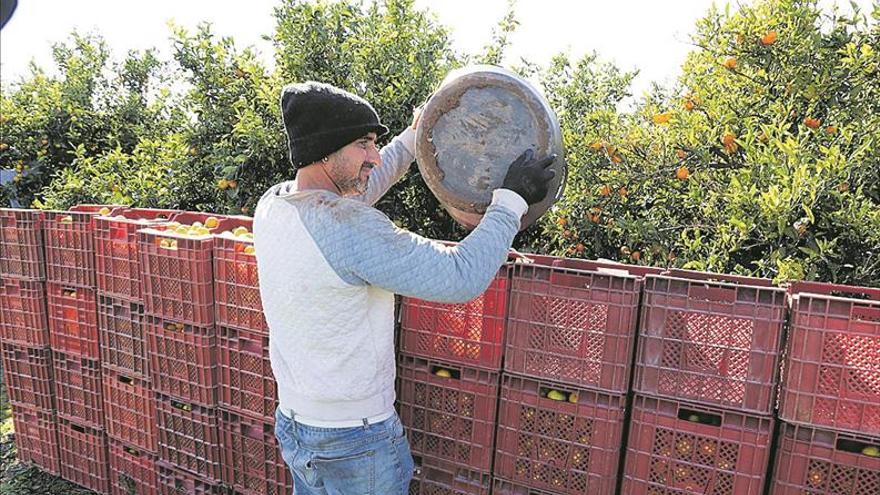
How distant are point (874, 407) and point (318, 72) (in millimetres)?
4088

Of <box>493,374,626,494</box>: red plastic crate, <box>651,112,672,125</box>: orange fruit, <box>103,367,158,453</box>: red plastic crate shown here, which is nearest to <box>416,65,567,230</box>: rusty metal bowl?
<box>493,374,626,494</box>: red plastic crate

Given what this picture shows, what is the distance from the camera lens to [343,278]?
2.08 m

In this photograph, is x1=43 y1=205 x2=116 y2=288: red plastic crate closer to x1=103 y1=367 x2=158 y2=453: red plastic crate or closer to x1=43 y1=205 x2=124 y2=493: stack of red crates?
x1=43 y1=205 x2=124 y2=493: stack of red crates

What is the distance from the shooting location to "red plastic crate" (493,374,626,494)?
8.39ft

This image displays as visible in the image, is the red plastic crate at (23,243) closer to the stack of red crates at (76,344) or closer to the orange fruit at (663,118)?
the stack of red crates at (76,344)

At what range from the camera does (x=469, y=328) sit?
2.80 meters

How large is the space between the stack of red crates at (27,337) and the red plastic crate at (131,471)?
60 centimetres

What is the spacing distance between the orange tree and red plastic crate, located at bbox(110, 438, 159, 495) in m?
2.78

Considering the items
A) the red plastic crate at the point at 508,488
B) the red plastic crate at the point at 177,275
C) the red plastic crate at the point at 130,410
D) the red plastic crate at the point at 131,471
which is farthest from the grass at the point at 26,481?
the red plastic crate at the point at 508,488

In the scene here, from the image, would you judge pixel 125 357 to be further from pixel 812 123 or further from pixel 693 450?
pixel 812 123

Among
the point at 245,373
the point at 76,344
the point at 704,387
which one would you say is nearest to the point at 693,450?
the point at 704,387

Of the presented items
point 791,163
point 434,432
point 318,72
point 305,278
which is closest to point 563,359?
point 434,432

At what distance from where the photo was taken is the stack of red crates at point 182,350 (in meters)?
3.40

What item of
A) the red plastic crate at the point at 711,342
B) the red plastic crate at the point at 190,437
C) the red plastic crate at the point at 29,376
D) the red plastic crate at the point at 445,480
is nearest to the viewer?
→ the red plastic crate at the point at 711,342
